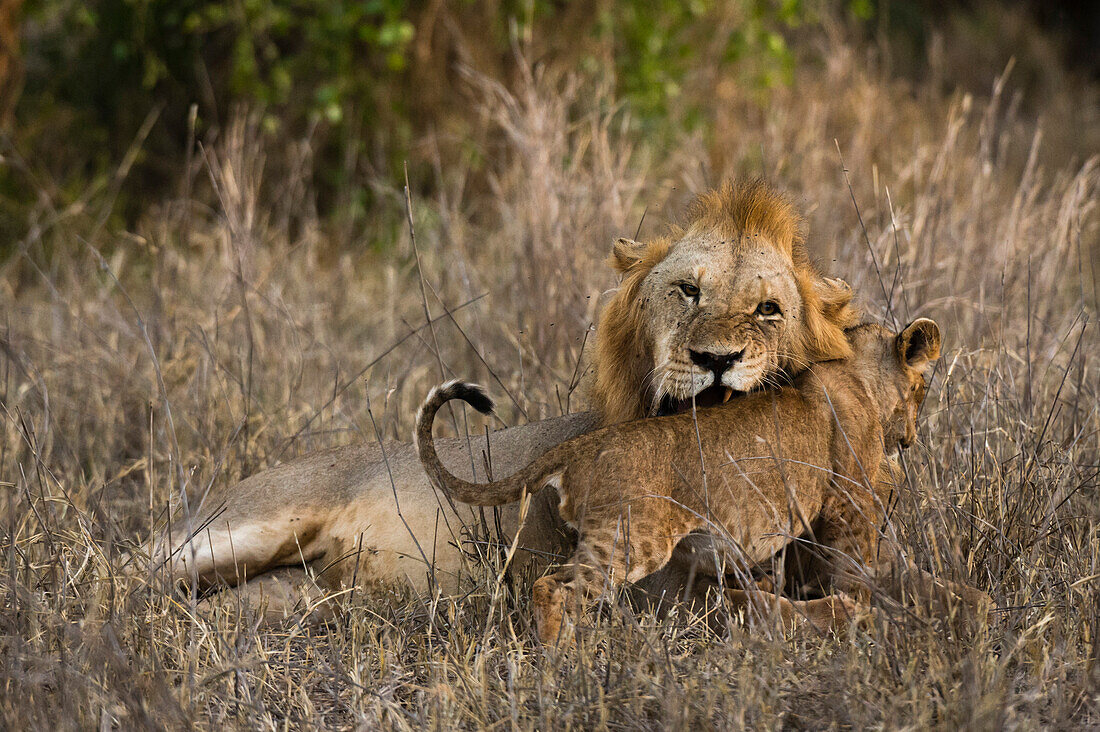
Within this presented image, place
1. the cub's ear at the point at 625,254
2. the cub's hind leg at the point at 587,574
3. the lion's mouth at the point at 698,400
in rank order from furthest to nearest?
the cub's ear at the point at 625,254 → the lion's mouth at the point at 698,400 → the cub's hind leg at the point at 587,574

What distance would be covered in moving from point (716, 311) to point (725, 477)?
358 mm

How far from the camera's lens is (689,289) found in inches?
103

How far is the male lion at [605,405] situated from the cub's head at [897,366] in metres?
0.07

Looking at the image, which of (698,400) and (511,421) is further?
(511,421)

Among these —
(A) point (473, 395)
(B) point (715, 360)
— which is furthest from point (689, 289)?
(A) point (473, 395)

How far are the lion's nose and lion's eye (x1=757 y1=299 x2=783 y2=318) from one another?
0.17 metres

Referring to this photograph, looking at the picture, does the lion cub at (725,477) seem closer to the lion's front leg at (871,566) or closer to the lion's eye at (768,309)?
the lion's front leg at (871,566)

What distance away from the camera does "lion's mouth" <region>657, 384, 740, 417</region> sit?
8.50 feet

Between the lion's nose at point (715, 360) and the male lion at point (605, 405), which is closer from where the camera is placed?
the lion's nose at point (715, 360)

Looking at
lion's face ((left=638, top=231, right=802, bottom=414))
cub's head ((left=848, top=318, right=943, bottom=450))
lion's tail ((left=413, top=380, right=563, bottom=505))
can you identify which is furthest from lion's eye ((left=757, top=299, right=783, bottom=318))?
lion's tail ((left=413, top=380, right=563, bottom=505))

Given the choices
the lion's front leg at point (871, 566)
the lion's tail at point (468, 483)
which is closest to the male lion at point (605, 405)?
the lion's tail at point (468, 483)

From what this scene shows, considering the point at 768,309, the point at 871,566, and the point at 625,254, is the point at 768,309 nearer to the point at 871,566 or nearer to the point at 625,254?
the point at 625,254

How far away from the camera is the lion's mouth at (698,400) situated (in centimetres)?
259

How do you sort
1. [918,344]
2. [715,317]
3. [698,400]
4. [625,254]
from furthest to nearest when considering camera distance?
[625,254], [918,344], [698,400], [715,317]
